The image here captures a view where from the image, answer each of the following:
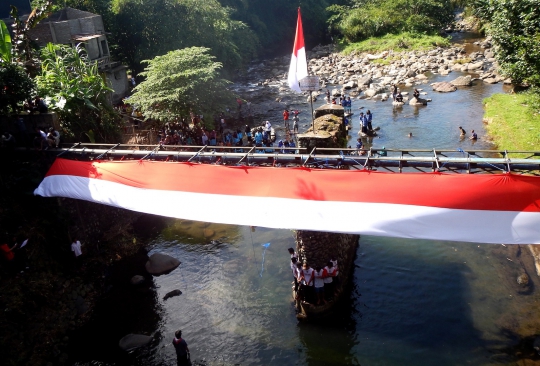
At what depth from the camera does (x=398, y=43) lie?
197ft

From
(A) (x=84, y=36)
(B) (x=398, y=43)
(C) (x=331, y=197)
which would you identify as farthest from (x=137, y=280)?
(B) (x=398, y=43)

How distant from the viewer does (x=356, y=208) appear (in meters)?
13.7

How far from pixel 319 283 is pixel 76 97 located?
1554 cm

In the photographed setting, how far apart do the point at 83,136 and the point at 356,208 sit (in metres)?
16.2

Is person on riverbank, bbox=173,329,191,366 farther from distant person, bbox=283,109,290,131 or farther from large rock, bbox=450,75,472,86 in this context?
large rock, bbox=450,75,472,86

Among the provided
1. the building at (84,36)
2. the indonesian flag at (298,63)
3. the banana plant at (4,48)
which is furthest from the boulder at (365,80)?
the banana plant at (4,48)

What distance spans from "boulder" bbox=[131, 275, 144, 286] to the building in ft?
72.2

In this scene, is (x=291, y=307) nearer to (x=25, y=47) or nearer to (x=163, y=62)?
(x=163, y=62)

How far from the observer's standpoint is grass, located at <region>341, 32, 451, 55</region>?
57844 millimetres

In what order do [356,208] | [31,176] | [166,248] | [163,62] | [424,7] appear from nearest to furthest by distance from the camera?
1. [356,208]
2. [31,176]
3. [166,248]
4. [163,62]
5. [424,7]

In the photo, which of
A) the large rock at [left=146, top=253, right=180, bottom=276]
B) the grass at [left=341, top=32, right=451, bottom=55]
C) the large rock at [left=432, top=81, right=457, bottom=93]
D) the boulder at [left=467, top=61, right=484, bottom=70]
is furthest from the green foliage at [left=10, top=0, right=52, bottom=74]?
the grass at [left=341, top=32, right=451, bottom=55]

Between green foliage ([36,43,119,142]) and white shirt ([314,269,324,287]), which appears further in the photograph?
green foliage ([36,43,119,142])

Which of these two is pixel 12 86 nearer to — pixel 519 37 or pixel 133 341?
pixel 133 341

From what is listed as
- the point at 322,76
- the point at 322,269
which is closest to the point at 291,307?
the point at 322,269
